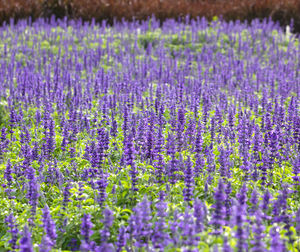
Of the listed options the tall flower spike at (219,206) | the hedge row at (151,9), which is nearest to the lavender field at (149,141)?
the tall flower spike at (219,206)

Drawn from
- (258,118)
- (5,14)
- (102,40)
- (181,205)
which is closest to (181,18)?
(102,40)

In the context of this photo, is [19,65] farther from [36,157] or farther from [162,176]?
[162,176]

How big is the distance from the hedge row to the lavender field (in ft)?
5.34

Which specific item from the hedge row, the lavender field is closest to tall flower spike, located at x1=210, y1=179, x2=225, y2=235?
the lavender field

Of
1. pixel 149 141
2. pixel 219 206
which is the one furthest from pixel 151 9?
pixel 219 206

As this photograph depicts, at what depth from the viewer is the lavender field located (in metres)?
3.77

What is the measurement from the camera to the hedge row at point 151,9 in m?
17.9

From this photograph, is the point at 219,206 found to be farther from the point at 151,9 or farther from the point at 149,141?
the point at 151,9

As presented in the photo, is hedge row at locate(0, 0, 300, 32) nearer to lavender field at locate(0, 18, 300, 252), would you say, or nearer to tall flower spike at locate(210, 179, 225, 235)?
lavender field at locate(0, 18, 300, 252)

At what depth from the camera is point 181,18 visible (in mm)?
19359

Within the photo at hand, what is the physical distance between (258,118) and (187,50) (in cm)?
645

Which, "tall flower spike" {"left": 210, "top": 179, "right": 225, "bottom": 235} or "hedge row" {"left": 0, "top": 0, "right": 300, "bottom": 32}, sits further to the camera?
"hedge row" {"left": 0, "top": 0, "right": 300, "bottom": 32}

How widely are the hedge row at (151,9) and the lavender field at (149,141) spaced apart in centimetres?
163

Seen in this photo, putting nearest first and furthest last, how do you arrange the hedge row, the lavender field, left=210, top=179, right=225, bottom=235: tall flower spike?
left=210, top=179, right=225, bottom=235: tall flower spike
the lavender field
the hedge row
